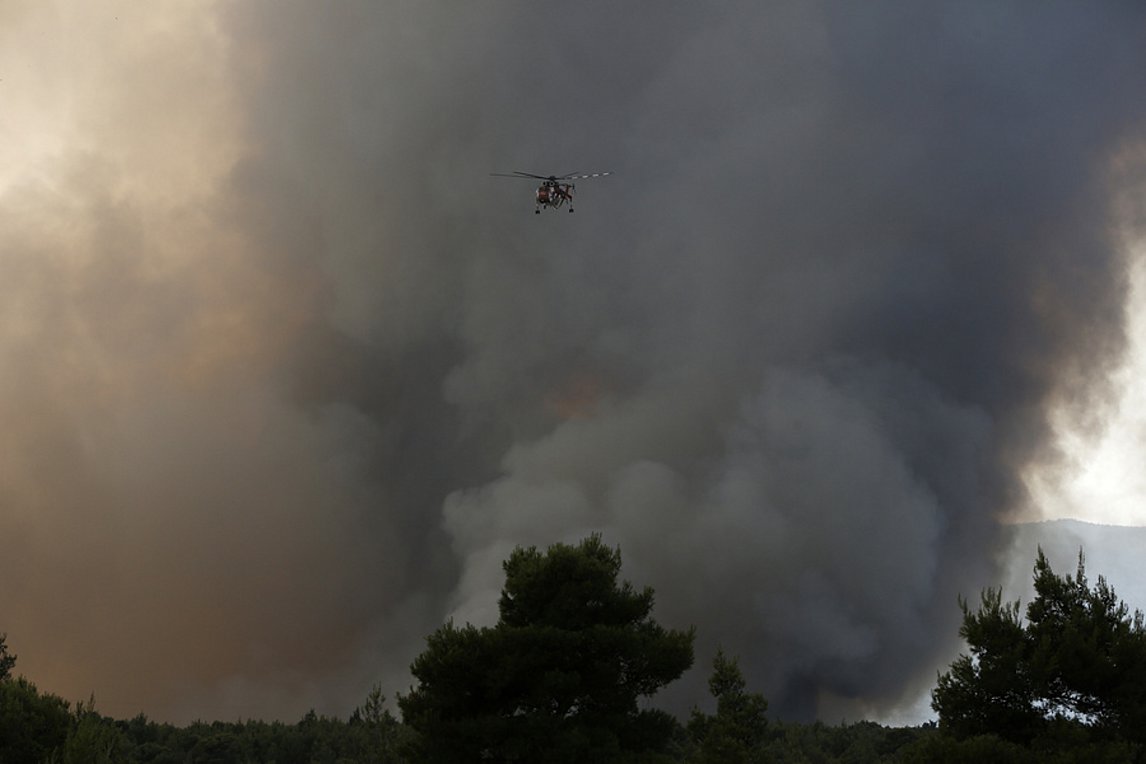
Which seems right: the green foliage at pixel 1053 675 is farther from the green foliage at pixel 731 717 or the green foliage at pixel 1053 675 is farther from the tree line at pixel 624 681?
the green foliage at pixel 731 717

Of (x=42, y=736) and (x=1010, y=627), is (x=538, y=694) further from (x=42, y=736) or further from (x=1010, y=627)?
(x=42, y=736)

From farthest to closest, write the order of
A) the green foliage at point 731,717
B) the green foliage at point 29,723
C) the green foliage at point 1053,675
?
1. the green foliage at point 731,717
2. the green foliage at point 29,723
3. the green foliage at point 1053,675

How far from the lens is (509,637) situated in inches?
1494

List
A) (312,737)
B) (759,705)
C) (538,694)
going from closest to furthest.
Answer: (538,694), (759,705), (312,737)

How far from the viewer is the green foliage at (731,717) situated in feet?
236

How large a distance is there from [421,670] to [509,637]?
3861 millimetres

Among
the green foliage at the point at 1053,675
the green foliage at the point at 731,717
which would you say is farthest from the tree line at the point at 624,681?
the green foliage at the point at 731,717

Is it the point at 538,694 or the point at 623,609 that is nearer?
the point at 538,694

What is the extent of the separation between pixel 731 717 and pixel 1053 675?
4344cm

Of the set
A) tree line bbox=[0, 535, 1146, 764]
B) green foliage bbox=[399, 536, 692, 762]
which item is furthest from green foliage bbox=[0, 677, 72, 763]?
green foliage bbox=[399, 536, 692, 762]

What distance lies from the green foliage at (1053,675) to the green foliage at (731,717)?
38.1 metres

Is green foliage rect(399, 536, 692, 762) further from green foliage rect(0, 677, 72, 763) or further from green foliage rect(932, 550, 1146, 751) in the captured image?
green foliage rect(0, 677, 72, 763)

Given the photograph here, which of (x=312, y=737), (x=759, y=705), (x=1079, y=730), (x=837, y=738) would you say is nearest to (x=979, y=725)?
(x=1079, y=730)

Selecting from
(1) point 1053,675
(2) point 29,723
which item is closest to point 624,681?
(1) point 1053,675
